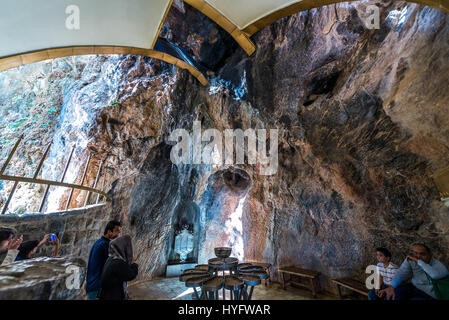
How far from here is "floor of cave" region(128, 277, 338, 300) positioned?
496cm

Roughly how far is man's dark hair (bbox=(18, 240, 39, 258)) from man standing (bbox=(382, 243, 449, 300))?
4.89 meters

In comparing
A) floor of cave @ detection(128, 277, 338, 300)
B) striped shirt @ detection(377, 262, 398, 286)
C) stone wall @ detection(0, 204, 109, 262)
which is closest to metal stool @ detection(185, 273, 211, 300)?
floor of cave @ detection(128, 277, 338, 300)

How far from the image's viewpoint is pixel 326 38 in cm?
445

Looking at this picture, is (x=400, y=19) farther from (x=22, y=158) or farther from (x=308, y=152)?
(x=22, y=158)

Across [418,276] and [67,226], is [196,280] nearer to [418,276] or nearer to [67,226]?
[67,226]

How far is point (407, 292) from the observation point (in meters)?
2.60

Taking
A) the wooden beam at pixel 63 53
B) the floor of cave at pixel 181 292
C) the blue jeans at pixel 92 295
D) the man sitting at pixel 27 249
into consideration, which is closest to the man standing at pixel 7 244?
the man sitting at pixel 27 249

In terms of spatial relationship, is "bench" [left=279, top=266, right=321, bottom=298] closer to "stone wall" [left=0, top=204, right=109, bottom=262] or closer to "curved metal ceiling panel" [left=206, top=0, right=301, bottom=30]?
"stone wall" [left=0, top=204, right=109, bottom=262]

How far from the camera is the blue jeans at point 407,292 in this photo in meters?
2.54

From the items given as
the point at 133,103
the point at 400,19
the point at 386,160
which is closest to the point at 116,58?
the point at 133,103

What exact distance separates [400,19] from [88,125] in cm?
782

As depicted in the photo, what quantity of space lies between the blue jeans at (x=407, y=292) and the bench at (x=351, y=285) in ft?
4.79

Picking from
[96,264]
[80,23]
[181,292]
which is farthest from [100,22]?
[181,292]

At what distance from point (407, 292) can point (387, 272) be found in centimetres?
47
